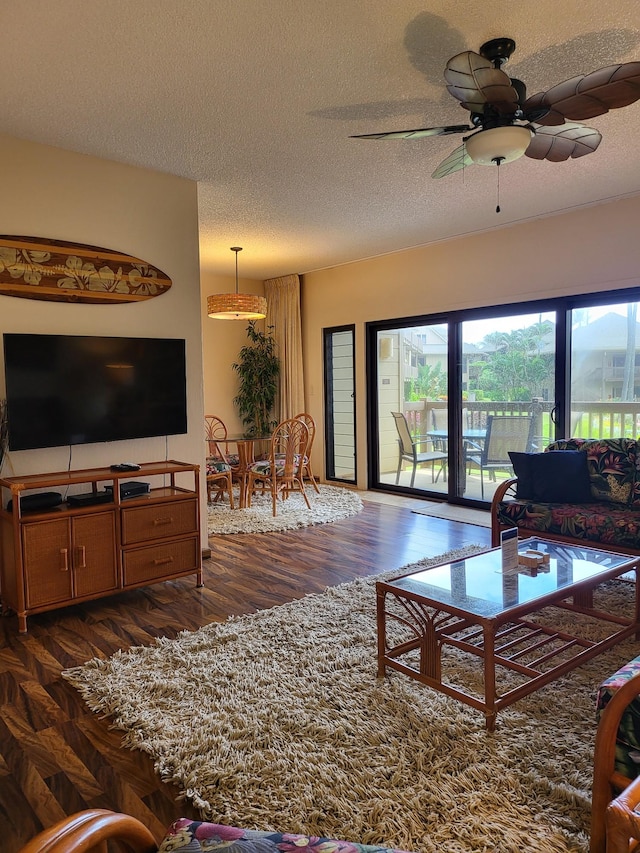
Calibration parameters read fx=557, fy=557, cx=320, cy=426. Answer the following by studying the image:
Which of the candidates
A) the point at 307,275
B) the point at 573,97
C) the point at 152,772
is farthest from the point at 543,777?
the point at 307,275

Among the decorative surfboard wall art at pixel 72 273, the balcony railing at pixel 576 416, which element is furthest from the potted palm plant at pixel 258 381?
the decorative surfboard wall art at pixel 72 273

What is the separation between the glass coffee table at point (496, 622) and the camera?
6.82 feet

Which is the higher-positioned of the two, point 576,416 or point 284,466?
point 576,416

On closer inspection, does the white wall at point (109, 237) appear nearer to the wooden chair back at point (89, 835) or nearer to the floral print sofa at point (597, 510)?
the floral print sofa at point (597, 510)

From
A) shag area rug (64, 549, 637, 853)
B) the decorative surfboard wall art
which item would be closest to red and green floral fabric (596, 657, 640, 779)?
shag area rug (64, 549, 637, 853)

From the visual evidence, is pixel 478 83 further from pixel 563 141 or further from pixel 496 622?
pixel 496 622

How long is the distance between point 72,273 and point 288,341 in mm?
4166

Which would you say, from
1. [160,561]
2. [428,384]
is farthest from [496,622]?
[428,384]

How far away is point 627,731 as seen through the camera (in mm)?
1372

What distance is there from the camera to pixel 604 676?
2.34 metres

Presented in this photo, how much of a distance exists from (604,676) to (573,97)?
233 centimetres

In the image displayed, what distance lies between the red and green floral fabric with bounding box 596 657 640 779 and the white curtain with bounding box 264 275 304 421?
616cm

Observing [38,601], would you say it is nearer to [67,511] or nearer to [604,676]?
[67,511]

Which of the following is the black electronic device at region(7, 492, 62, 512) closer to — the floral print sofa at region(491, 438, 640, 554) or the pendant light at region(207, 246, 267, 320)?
the floral print sofa at region(491, 438, 640, 554)
